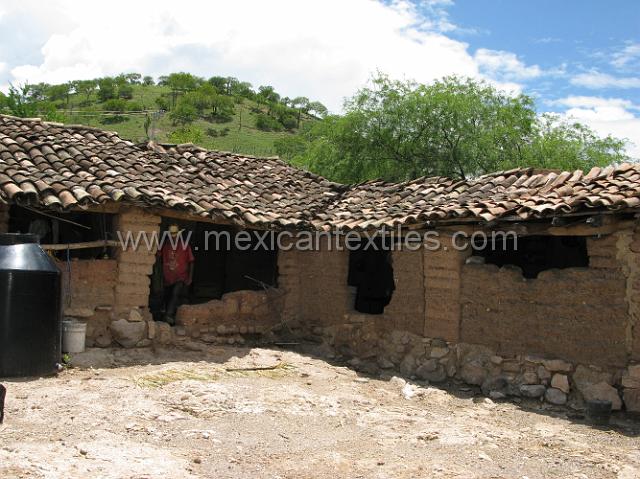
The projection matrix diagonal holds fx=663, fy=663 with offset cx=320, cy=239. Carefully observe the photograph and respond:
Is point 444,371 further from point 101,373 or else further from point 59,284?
point 59,284

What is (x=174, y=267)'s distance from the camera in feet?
33.7

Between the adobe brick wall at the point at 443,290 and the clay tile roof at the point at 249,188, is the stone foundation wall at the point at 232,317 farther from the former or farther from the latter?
the adobe brick wall at the point at 443,290

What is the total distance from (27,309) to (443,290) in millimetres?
5333

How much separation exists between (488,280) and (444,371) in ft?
4.67

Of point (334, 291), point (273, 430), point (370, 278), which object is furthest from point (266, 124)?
point (273, 430)

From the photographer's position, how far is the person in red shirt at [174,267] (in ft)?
33.7

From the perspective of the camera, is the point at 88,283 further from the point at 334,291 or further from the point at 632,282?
the point at 632,282

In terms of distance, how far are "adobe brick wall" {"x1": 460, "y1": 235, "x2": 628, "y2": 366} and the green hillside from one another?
2139 cm

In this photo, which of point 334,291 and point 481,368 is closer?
point 481,368

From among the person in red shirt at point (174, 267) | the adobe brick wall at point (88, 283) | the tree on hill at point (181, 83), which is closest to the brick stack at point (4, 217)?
the adobe brick wall at point (88, 283)

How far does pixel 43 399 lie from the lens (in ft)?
22.5

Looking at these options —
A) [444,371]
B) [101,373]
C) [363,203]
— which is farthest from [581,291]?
[101,373]

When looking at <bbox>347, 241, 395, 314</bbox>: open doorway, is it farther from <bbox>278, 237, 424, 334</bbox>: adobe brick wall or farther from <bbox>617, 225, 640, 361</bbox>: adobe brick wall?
<bbox>617, 225, 640, 361</bbox>: adobe brick wall

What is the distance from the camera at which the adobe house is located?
26.0 feet
